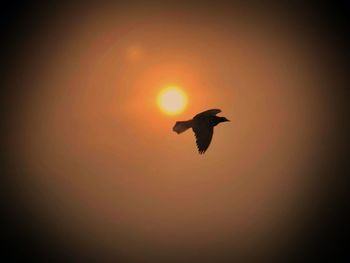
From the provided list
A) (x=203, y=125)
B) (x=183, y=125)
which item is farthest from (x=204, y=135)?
(x=183, y=125)

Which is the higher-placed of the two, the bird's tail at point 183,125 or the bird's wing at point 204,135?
the bird's tail at point 183,125

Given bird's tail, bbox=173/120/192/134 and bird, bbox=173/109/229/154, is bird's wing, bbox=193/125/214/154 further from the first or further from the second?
bird's tail, bbox=173/120/192/134

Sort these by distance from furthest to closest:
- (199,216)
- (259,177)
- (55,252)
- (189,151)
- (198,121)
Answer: (189,151)
(259,177)
(199,216)
(55,252)
(198,121)

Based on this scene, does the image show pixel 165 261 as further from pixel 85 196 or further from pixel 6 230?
pixel 85 196

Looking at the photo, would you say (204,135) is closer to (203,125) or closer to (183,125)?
(203,125)

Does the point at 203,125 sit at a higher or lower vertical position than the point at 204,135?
higher

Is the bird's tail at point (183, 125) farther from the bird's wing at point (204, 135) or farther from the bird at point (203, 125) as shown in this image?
the bird's wing at point (204, 135)

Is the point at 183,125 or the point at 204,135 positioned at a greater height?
the point at 183,125

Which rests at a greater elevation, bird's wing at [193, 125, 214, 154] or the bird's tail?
the bird's tail

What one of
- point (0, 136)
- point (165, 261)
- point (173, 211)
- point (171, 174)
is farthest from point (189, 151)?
point (165, 261)

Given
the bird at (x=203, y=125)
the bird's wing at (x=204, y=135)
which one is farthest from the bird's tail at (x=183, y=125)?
the bird's wing at (x=204, y=135)

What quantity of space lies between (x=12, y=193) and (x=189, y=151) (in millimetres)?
95668

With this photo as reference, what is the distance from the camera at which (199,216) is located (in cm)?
8294

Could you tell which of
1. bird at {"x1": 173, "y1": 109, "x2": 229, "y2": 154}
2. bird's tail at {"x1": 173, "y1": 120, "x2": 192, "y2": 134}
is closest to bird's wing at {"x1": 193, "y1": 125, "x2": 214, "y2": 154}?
bird at {"x1": 173, "y1": 109, "x2": 229, "y2": 154}
